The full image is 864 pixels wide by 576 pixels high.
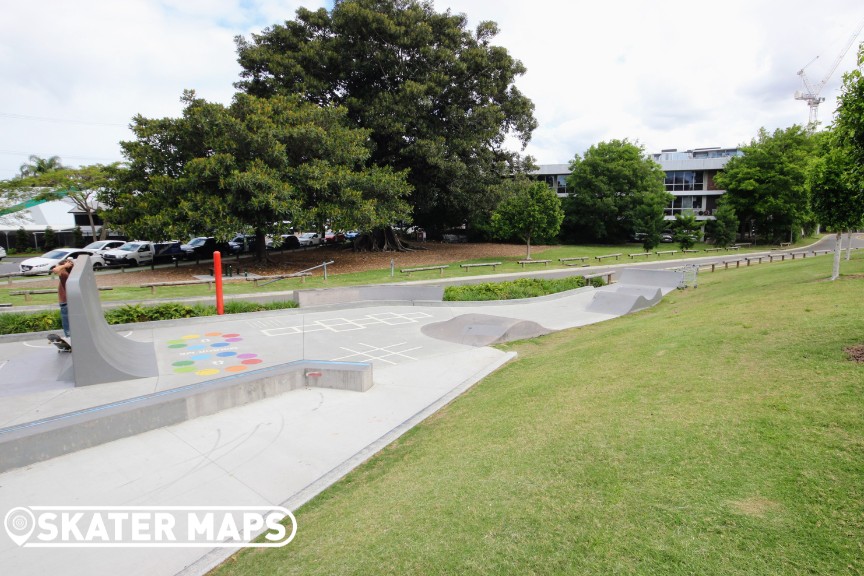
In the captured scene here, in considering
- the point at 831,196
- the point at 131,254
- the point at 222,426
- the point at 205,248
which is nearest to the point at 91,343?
the point at 222,426

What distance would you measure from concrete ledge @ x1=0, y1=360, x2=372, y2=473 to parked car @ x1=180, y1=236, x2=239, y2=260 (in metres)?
26.3

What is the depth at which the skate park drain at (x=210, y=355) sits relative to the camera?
10508mm

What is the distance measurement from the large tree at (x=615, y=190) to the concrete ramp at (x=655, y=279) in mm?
22794

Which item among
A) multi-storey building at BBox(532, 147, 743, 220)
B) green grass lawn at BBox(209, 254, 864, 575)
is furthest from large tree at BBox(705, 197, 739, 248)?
green grass lawn at BBox(209, 254, 864, 575)

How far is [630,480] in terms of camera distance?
472cm

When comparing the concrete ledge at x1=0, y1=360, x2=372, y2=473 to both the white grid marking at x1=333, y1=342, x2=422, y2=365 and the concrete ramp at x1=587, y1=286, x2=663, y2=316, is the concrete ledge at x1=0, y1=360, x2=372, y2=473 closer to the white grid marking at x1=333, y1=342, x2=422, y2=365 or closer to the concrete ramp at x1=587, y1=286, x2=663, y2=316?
the white grid marking at x1=333, y1=342, x2=422, y2=365

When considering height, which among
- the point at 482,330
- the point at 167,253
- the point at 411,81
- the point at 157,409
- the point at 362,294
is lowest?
the point at 482,330

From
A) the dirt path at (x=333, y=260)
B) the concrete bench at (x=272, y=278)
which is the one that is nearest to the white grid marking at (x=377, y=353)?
the concrete bench at (x=272, y=278)

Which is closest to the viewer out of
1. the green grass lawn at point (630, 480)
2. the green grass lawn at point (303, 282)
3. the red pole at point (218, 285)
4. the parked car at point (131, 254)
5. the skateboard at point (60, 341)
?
the green grass lawn at point (630, 480)

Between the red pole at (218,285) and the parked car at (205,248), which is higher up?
the parked car at (205,248)

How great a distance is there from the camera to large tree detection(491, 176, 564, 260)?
3444 centimetres

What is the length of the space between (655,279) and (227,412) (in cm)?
2151

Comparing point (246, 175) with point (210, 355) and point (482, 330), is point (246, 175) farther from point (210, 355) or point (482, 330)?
point (482, 330)

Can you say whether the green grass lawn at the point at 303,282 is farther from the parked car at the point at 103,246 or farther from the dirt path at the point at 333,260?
the parked car at the point at 103,246
